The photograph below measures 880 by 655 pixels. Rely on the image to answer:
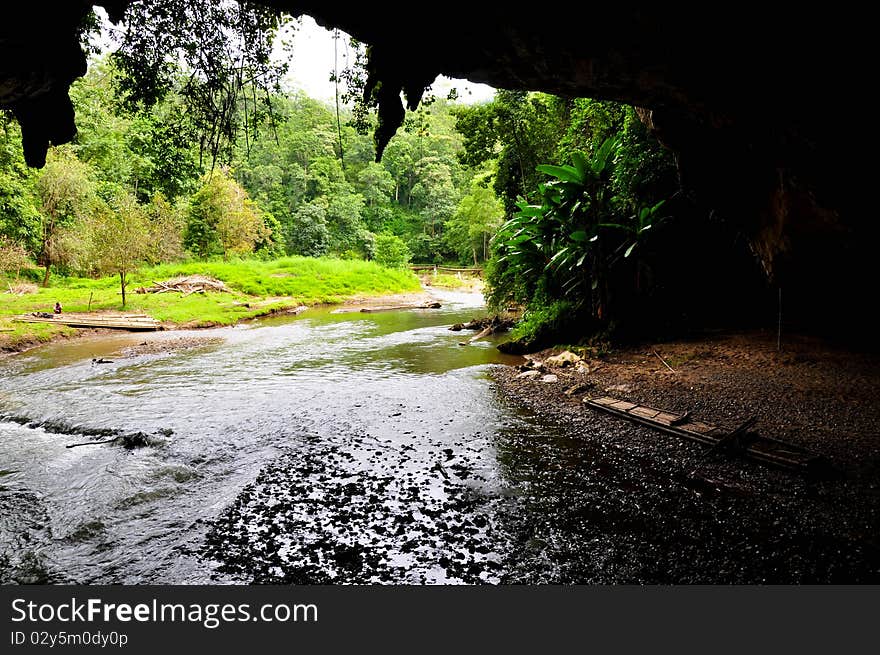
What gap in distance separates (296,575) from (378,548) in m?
0.56

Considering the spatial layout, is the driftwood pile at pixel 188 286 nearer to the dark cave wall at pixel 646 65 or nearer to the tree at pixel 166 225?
the tree at pixel 166 225

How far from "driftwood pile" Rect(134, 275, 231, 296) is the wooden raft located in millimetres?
21343

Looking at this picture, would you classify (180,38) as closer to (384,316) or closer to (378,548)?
(378,548)

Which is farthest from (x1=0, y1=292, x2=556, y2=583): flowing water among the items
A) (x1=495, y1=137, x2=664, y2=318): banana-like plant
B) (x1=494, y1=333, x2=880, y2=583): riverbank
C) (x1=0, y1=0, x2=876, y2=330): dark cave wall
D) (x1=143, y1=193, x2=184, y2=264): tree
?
(x1=143, y1=193, x2=184, y2=264): tree

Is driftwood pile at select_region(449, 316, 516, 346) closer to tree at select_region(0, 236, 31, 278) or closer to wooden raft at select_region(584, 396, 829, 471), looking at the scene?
wooden raft at select_region(584, 396, 829, 471)

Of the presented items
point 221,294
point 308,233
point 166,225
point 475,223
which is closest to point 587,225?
point 221,294

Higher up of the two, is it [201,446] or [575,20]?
[575,20]

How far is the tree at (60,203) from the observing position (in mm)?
21875

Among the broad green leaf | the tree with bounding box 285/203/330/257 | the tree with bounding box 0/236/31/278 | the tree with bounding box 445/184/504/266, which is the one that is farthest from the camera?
the tree with bounding box 445/184/504/266

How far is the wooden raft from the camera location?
384 cm

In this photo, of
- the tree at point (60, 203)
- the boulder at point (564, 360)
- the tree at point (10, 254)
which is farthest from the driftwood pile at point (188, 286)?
the boulder at point (564, 360)

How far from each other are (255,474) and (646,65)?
5.37 m

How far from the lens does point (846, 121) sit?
393 centimetres

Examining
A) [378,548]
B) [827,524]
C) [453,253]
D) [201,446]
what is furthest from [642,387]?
[453,253]
